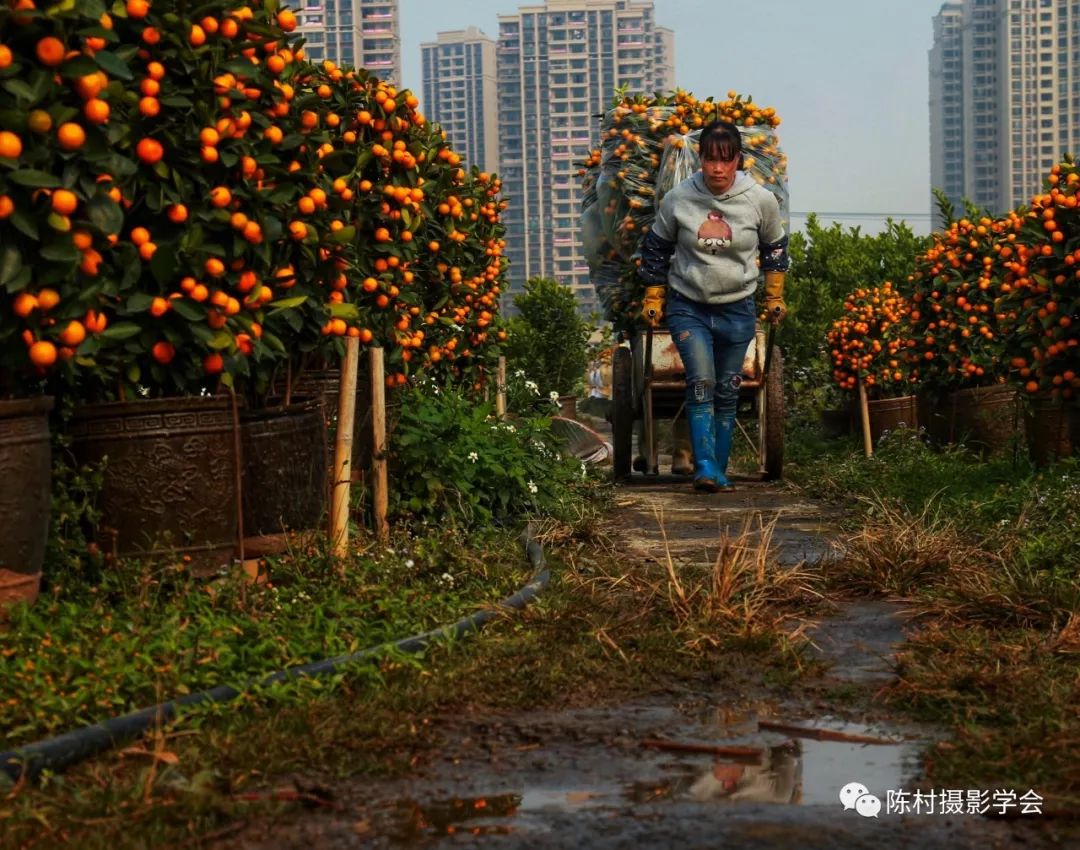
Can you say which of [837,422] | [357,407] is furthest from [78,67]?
[837,422]

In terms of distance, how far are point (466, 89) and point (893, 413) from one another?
135259 mm

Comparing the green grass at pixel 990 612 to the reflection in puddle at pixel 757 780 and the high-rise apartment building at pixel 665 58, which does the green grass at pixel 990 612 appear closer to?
the reflection in puddle at pixel 757 780

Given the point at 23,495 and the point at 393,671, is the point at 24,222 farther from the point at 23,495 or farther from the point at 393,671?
the point at 393,671

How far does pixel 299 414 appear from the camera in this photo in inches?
255

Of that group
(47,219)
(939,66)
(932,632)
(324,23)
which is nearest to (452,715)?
(932,632)

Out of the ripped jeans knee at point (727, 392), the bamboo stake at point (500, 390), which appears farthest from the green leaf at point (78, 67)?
the bamboo stake at point (500, 390)

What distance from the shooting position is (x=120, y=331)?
5.37 meters

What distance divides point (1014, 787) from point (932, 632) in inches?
64.2

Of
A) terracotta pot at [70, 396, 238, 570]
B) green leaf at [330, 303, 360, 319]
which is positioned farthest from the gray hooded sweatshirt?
terracotta pot at [70, 396, 238, 570]

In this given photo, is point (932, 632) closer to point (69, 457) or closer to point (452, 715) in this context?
point (452, 715)

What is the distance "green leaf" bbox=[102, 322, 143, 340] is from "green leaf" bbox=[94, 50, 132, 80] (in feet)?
2.77

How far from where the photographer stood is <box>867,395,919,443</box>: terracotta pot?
1584cm

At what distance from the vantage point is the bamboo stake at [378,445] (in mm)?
7285

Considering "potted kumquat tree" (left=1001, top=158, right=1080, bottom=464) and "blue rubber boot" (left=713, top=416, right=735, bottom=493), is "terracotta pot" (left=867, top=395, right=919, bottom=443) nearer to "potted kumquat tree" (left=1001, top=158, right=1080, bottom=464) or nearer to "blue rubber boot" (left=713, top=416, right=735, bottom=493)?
"blue rubber boot" (left=713, top=416, right=735, bottom=493)
